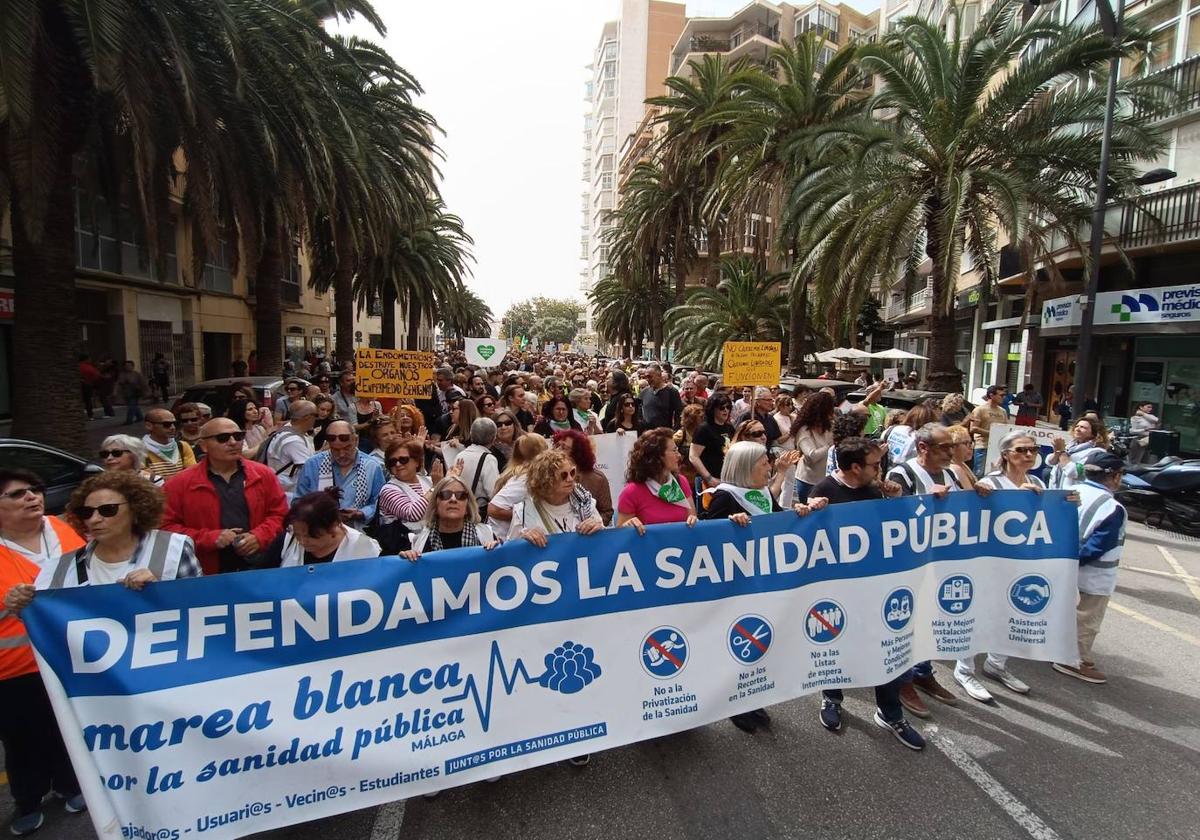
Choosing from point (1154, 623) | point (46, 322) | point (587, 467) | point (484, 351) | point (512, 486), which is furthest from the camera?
point (484, 351)

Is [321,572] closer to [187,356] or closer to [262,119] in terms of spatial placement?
[262,119]

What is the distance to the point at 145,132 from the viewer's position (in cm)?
813

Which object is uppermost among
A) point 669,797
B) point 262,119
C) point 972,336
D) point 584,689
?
point 262,119

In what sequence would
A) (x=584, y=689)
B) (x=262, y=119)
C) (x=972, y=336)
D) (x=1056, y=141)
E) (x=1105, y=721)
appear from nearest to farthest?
1. (x=584, y=689)
2. (x=1105, y=721)
3. (x=262, y=119)
4. (x=1056, y=141)
5. (x=972, y=336)

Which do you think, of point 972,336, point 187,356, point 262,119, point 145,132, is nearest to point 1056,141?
point 262,119

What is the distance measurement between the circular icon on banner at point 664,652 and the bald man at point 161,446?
442 centimetres

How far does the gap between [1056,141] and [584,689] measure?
48.8ft

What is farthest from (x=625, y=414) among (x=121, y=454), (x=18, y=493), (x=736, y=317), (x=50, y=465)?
(x=736, y=317)

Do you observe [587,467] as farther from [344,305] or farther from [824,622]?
[344,305]

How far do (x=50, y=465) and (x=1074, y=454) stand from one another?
9741mm

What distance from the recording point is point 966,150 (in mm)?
13578

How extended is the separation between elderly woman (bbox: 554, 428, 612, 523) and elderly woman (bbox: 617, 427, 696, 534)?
2.32ft

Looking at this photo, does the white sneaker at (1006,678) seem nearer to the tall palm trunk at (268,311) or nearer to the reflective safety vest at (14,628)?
the reflective safety vest at (14,628)

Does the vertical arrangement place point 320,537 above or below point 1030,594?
above
